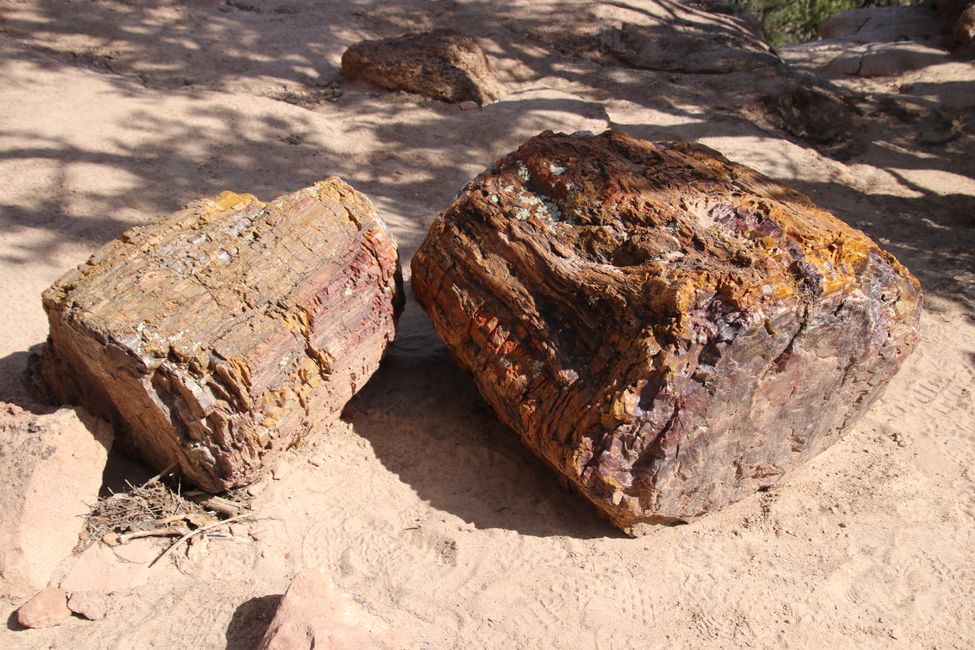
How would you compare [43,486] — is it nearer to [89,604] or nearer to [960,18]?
[89,604]

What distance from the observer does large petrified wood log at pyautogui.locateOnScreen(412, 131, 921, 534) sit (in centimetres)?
307

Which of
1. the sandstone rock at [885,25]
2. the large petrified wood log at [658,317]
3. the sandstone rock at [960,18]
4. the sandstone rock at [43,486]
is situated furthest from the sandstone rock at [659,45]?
the sandstone rock at [43,486]

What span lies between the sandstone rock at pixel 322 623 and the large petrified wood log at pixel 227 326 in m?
0.75

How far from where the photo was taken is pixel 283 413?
3.40 meters

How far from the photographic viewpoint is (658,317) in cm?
309

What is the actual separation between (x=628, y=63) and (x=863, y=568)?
6878 millimetres

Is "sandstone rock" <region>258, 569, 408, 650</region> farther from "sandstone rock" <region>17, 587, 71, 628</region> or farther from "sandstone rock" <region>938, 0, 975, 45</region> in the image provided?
"sandstone rock" <region>938, 0, 975, 45</region>

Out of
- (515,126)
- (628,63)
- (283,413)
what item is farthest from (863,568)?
(628,63)

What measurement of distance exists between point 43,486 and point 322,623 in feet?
4.42

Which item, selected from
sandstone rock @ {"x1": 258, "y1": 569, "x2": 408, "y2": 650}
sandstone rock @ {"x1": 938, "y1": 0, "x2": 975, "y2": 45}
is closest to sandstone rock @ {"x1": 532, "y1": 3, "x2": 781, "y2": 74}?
sandstone rock @ {"x1": 938, "y1": 0, "x2": 975, "y2": 45}

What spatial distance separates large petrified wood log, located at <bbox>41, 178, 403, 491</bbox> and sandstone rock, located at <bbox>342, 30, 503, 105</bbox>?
395 centimetres

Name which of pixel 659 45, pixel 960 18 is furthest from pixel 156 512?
pixel 960 18

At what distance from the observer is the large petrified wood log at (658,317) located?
3.07 meters

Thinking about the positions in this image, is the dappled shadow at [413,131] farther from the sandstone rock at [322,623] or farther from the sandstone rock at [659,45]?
the sandstone rock at [322,623]
